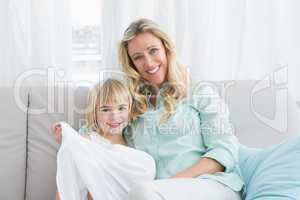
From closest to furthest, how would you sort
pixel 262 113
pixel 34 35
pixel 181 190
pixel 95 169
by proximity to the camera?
1. pixel 181 190
2. pixel 95 169
3. pixel 262 113
4. pixel 34 35

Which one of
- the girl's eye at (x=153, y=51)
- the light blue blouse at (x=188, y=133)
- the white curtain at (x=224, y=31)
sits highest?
the white curtain at (x=224, y=31)

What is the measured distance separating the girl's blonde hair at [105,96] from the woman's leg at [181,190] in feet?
1.57

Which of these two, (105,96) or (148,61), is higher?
(148,61)

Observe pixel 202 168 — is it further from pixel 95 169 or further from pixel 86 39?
pixel 86 39

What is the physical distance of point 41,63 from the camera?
201cm

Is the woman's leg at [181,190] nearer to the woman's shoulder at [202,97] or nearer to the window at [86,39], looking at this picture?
the woman's shoulder at [202,97]

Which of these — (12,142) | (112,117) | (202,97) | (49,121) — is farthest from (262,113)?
(12,142)

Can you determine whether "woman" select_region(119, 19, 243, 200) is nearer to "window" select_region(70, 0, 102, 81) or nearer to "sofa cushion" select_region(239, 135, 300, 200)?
"sofa cushion" select_region(239, 135, 300, 200)

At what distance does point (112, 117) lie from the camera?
1.60 m

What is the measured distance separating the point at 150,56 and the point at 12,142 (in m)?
0.70

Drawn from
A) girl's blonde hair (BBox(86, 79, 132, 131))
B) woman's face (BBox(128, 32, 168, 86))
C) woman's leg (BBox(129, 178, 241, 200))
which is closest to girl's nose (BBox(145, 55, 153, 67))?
woman's face (BBox(128, 32, 168, 86))

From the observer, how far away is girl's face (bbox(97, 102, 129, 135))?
1598 millimetres

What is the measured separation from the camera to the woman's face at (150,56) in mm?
1646

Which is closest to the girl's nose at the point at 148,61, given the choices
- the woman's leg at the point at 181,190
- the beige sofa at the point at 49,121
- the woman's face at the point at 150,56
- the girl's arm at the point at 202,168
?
the woman's face at the point at 150,56
